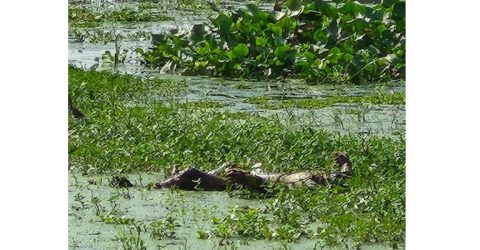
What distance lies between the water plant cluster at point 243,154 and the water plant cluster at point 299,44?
464mm

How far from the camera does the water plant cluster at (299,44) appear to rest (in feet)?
25.0

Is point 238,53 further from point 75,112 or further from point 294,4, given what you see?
point 75,112

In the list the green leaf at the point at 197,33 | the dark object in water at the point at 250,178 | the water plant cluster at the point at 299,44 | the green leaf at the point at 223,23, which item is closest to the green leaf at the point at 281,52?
the water plant cluster at the point at 299,44

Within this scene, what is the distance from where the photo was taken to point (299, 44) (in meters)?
8.05

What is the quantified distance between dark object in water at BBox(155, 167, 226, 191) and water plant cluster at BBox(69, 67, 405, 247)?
0.34 feet

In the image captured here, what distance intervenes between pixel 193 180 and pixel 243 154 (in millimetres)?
330

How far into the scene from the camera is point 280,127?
266 inches

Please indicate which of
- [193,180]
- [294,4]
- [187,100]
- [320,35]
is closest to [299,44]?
[320,35]

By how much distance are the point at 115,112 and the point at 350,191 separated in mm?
1474

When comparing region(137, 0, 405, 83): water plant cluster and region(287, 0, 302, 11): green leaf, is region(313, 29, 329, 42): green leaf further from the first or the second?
region(287, 0, 302, 11): green leaf

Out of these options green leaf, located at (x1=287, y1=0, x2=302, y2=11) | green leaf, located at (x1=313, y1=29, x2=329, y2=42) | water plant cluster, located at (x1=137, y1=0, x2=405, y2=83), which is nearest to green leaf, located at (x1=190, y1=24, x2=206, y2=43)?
water plant cluster, located at (x1=137, y1=0, x2=405, y2=83)

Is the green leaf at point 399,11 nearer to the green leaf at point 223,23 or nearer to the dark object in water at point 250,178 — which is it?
the green leaf at point 223,23
